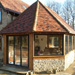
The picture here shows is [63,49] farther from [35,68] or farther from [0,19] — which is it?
[0,19]

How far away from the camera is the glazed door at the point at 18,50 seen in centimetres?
876

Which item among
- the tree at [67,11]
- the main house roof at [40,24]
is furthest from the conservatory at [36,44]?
the tree at [67,11]

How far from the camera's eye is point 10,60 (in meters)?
9.58

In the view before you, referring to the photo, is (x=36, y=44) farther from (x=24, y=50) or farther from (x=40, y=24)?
(x=40, y=24)

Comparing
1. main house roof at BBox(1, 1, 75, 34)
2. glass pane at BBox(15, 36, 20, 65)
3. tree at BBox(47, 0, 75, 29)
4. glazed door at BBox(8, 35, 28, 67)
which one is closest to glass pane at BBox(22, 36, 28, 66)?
glazed door at BBox(8, 35, 28, 67)

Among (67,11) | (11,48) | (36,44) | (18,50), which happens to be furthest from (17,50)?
(67,11)

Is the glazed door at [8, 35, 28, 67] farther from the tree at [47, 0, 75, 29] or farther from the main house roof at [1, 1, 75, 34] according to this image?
the tree at [47, 0, 75, 29]

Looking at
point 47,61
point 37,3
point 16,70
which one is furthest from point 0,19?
point 47,61

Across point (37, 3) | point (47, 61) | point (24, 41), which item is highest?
point (37, 3)

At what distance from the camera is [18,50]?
29.8 ft

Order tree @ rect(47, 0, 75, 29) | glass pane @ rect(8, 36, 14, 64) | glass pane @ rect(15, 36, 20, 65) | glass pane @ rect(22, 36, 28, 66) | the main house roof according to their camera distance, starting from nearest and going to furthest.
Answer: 1. the main house roof
2. glass pane @ rect(22, 36, 28, 66)
3. glass pane @ rect(15, 36, 20, 65)
4. glass pane @ rect(8, 36, 14, 64)
5. tree @ rect(47, 0, 75, 29)

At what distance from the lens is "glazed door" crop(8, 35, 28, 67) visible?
876cm

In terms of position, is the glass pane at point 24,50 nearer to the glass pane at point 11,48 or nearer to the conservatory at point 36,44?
the conservatory at point 36,44

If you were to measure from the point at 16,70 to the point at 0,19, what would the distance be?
6469mm
